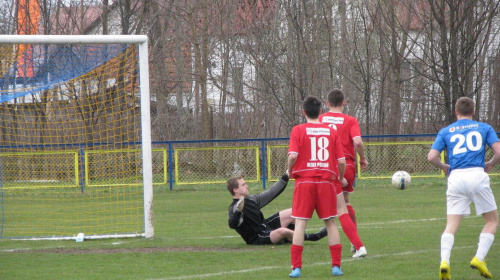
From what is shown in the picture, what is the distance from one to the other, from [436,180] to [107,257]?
14.1 meters

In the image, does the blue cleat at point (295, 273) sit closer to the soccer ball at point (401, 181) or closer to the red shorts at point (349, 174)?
the red shorts at point (349, 174)

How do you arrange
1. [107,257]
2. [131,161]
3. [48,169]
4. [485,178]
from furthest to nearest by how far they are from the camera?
[48,169], [131,161], [107,257], [485,178]

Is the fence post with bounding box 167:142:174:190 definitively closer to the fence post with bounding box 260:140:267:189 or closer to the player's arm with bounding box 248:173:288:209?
the fence post with bounding box 260:140:267:189

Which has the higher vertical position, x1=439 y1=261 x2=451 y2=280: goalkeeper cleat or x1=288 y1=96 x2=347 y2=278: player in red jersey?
x1=288 y1=96 x2=347 y2=278: player in red jersey

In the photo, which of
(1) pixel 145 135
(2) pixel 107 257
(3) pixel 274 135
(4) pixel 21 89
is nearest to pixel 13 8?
(3) pixel 274 135

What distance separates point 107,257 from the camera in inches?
331

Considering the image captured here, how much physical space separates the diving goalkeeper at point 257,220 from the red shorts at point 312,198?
1.72 meters

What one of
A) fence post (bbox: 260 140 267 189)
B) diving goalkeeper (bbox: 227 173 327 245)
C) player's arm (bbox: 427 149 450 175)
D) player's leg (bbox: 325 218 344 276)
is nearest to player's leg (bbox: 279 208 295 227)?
diving goalkeeper (bbox: 227 173 327 245)

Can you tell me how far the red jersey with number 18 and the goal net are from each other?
4.00m

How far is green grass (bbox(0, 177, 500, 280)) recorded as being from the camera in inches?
276

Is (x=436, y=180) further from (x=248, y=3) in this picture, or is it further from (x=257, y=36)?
(x=248, y=3)

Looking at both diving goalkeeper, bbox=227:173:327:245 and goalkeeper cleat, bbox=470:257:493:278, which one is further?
diving goalkeeper, bbox=227:173:327:245

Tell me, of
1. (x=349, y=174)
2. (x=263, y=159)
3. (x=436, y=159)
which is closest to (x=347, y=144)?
(x=349, y=174)

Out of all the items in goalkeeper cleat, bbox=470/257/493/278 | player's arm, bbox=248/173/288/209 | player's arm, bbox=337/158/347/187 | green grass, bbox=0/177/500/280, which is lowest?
green grass, bbox=0/177/500/280
